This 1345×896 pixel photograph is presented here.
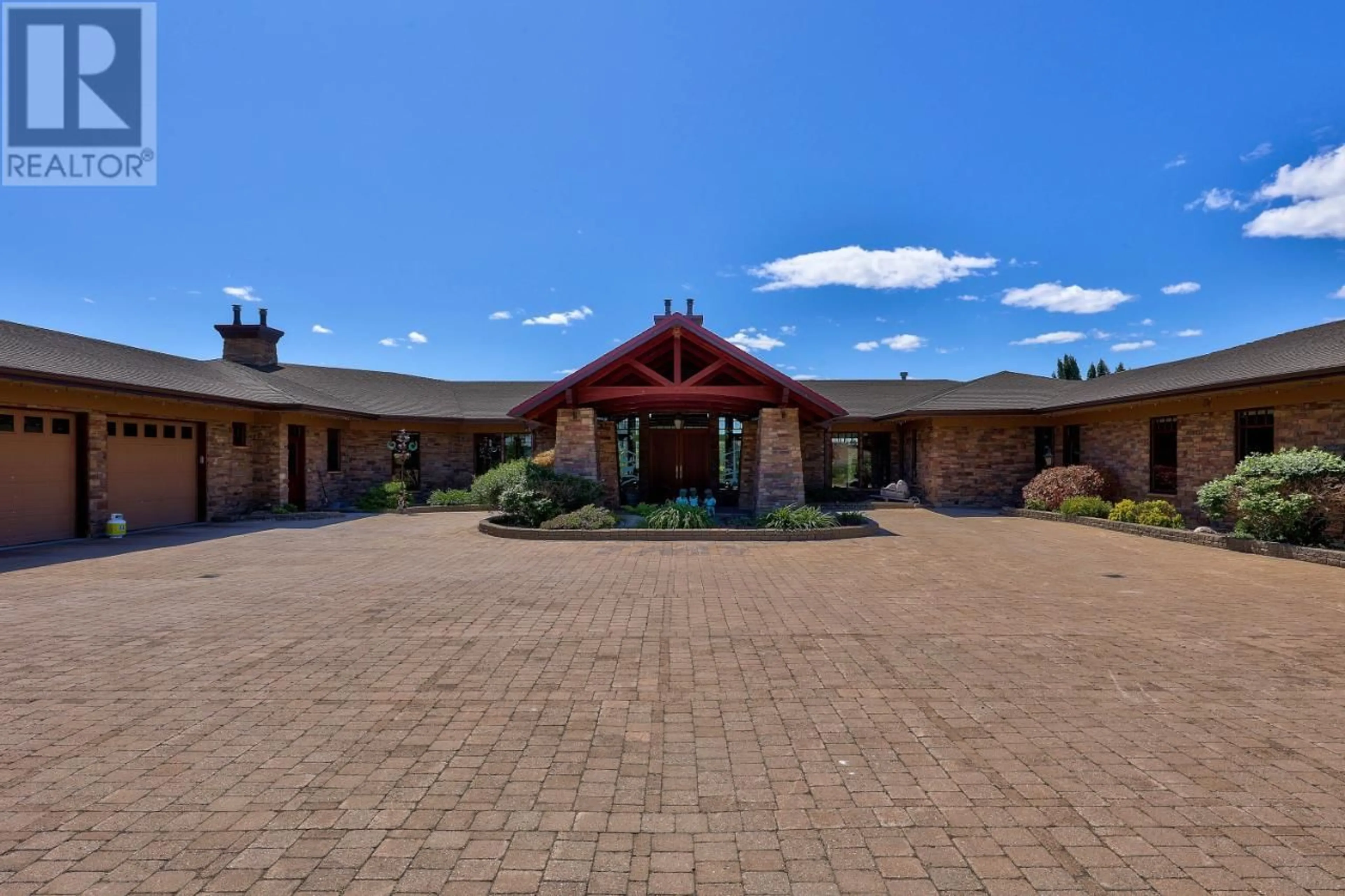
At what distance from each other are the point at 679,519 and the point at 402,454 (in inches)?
391

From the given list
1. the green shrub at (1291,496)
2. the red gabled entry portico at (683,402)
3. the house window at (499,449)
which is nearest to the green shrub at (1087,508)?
the green shrub at (1291,496)

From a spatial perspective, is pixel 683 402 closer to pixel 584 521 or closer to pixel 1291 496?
pixel 584 521

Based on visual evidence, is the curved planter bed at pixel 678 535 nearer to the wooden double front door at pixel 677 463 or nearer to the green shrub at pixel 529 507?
the green shrub at pixel 529 507

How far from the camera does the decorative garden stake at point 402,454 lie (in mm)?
19000

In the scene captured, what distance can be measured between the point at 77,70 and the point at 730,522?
15290mm

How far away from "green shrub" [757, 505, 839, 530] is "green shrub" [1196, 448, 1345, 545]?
25.2 ft

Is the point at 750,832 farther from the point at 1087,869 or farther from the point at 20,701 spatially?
the point at 20,701

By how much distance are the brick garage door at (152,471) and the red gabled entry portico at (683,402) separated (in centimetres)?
891

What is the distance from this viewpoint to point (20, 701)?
4754 mm

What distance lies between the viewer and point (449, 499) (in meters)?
20.4

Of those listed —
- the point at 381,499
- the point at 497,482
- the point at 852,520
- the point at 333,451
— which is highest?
the point at 333,451

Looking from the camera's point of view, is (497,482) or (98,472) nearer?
(98,472)

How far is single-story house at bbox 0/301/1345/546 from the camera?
13.2 m

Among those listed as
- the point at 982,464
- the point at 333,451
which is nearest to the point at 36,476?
the point at 333,451
